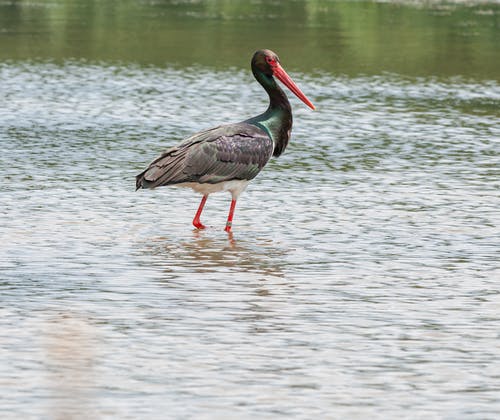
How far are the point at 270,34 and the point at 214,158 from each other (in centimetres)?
2894

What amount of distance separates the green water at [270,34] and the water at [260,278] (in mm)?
11646

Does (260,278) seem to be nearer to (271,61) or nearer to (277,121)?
(277,121)

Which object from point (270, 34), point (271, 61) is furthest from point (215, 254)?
point (270, 34)

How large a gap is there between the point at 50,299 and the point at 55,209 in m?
4.30

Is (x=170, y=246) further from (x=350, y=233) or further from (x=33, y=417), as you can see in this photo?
(x=33, y=417)

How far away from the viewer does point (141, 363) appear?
8.86 metres

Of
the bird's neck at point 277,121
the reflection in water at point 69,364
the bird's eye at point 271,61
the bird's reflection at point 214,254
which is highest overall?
the bird's eye at point 271,61

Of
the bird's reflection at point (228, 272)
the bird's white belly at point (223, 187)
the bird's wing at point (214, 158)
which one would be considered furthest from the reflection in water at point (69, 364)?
the bird's white belly at point (223, 187)

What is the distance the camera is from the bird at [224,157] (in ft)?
45.2

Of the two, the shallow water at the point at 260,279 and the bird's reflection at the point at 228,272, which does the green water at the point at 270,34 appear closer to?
the shallow water at the point at 260,279

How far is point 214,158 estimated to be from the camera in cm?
1392

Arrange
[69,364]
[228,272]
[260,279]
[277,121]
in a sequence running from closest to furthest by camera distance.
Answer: [69,364]
[260,279]
[228,272]
[277,121]

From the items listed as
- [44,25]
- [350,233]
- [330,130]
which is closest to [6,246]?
[350,233]

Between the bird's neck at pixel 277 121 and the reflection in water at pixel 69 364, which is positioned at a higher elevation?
the bird's neck at pixel 277 121
